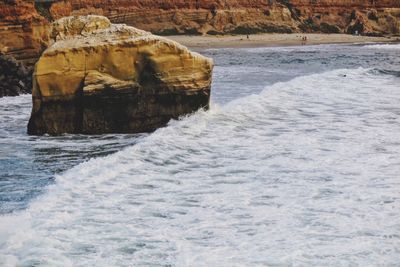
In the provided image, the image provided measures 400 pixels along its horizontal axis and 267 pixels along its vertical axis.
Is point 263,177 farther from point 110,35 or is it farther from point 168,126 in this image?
point 110,35

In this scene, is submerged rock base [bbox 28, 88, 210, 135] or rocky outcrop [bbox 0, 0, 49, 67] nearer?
submerged rock base [bbox 28, 88, 210, 135]

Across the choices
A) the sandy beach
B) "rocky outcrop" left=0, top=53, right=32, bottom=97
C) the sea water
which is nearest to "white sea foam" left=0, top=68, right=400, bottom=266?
the sea water

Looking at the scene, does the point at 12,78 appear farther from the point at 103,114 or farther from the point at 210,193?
the point at 210,193

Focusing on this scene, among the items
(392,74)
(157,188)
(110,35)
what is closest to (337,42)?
(392,74)

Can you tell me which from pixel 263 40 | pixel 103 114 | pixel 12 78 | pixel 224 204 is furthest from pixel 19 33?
pixel 263 40

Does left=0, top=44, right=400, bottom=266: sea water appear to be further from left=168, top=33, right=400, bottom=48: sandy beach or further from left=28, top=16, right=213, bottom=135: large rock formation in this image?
left=168, top=33, right=400, bottom=48: sandy beach

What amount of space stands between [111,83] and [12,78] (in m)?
8.96

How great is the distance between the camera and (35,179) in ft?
27.4

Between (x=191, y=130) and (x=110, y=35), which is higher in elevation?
(x=110, y=35)

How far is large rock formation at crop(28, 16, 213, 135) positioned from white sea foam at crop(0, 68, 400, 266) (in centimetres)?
66

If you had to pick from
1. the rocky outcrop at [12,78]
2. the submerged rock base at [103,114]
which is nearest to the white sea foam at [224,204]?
the submerged rock base at [103,114]

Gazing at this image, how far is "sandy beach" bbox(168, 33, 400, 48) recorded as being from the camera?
54.9 m

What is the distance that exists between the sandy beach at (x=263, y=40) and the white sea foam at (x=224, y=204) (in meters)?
41.7

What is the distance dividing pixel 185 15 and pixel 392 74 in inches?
1605
